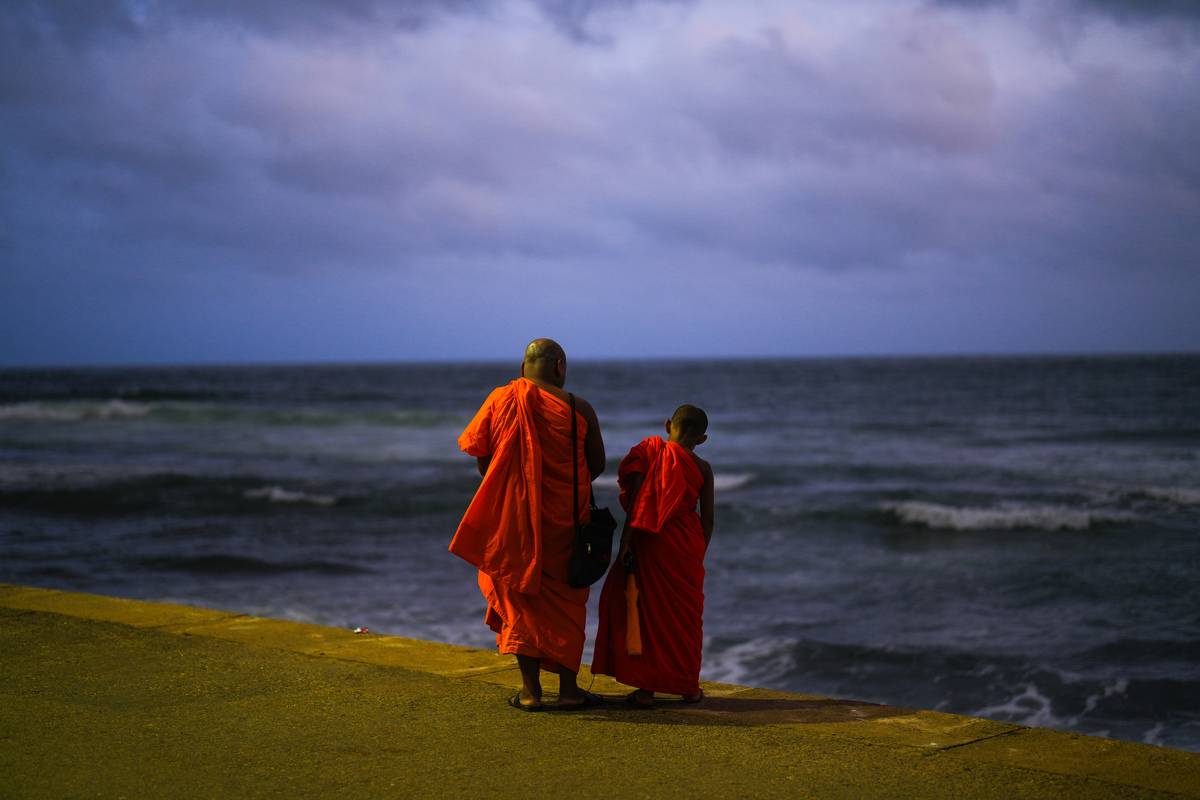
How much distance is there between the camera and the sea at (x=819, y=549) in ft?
25.5

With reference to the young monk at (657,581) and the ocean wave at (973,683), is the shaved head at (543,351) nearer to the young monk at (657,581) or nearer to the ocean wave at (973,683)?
the young monk at (657,581)

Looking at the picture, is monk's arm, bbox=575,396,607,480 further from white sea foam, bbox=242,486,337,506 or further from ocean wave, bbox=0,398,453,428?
ocean wave, bbox=0,398,453,428

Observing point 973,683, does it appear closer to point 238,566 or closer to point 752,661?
point 752,661

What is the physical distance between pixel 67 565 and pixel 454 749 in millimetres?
8993

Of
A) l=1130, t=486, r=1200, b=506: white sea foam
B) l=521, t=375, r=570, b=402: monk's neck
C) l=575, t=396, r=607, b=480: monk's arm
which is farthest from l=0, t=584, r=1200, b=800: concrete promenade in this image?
l=1130, t=486, r=1200, b=506: white sea foam

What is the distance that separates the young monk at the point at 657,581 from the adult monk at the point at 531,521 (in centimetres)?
18

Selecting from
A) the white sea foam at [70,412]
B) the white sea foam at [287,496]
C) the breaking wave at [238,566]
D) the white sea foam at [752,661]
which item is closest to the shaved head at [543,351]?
the white sea foam at [752,661]

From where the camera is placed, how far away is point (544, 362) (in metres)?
4.06

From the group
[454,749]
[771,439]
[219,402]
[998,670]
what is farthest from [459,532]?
[219,402]

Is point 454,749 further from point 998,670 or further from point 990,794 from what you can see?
point 998,670

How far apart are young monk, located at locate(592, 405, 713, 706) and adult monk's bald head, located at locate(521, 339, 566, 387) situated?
0.42 meters

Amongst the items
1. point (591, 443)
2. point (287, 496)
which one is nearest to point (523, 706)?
point (591, 443)

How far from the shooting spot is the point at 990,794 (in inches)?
120

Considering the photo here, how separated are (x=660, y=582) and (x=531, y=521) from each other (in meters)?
0.57
